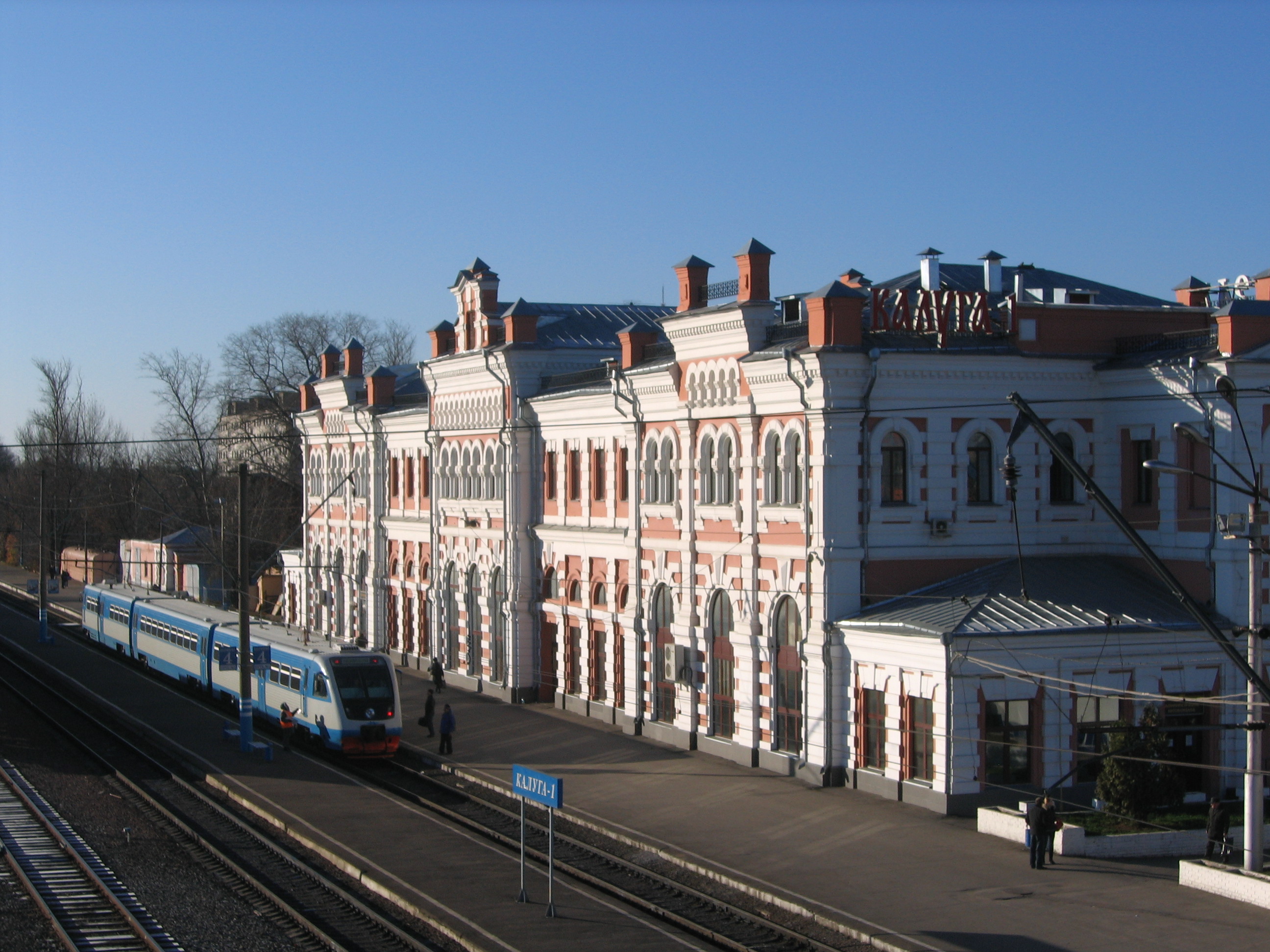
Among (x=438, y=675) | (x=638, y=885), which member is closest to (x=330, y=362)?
(x=438, y=675)

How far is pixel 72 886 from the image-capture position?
22703 millimetres

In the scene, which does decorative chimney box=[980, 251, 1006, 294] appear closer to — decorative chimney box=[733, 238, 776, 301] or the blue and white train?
decorative chimney box=[733, 238, 776, 301]

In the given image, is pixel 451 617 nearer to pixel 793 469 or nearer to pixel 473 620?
pixel 473 620

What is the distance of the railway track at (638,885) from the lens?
19.8 metres

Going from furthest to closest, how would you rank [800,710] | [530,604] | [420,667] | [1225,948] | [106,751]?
1. [420,667]
2. [530,604]
3. [106,751]
4. [800,710]
5. [1225,948]

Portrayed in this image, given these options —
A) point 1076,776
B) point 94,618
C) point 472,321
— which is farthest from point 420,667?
point 1076,776

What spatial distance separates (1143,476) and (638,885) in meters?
14.5

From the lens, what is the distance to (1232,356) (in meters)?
28.1

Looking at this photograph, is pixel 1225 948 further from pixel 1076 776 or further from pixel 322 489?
pixel 322 489

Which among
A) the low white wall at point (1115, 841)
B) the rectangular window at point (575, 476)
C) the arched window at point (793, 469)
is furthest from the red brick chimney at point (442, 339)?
the low white wall at point (1115, 841)

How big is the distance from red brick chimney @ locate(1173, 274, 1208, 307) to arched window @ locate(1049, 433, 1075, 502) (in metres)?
8.74

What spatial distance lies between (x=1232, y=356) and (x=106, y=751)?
2738 centimetres

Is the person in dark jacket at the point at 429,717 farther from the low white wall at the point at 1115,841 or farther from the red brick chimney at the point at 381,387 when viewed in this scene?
the red brick chimney at the point at 381,387

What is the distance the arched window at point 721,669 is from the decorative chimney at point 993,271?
10494 millimetres
